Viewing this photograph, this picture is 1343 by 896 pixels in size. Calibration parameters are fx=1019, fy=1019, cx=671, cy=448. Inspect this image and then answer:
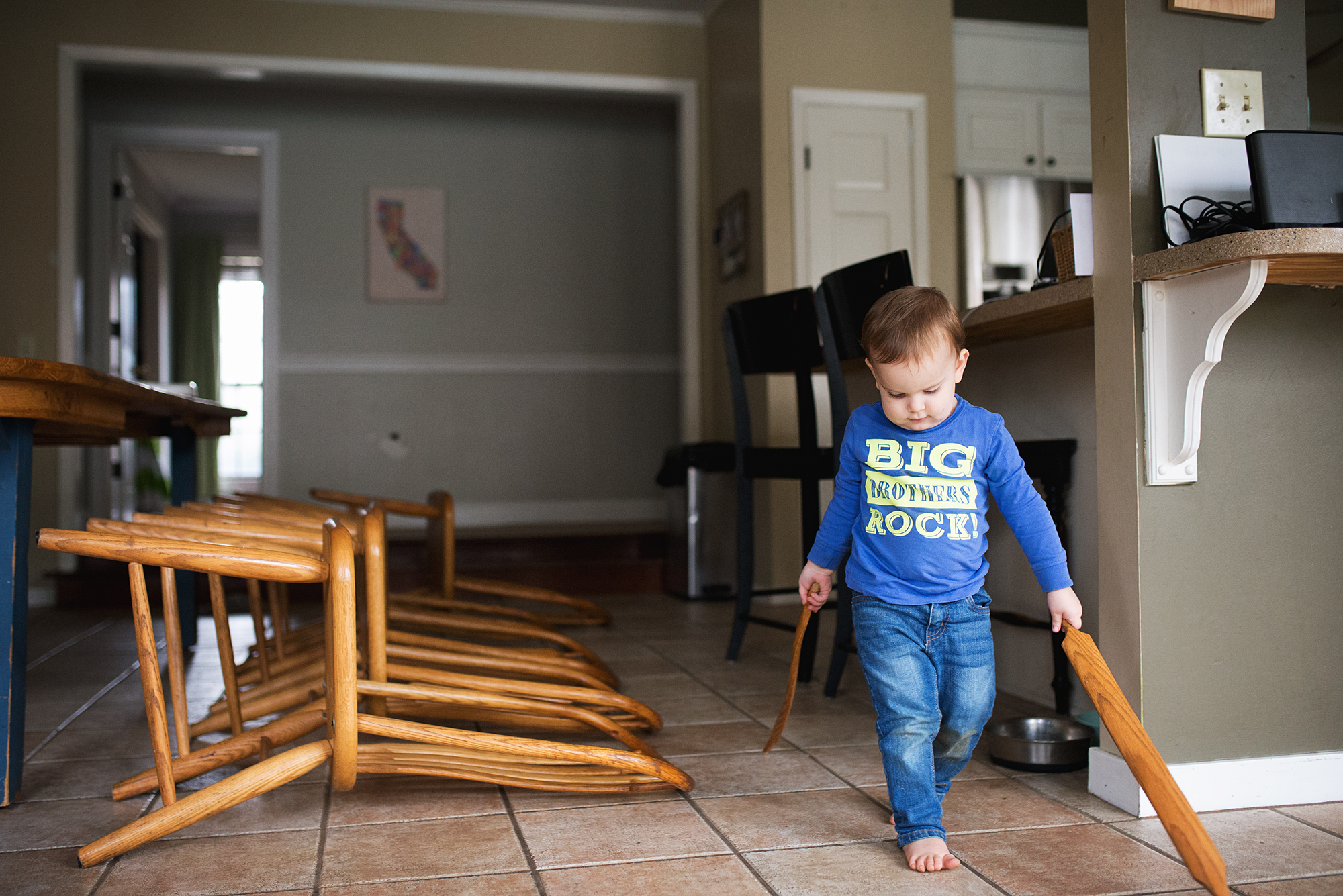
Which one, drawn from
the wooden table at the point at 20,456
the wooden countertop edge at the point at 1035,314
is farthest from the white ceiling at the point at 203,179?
the wooden countertop edge at the point at 1035,314

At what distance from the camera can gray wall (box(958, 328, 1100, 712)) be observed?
2102 mm

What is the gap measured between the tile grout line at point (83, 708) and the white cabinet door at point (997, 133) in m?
3.98

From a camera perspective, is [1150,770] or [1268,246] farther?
[1268,246]

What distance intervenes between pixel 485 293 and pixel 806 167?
7.29 ft

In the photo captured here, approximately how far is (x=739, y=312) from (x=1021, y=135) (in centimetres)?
279

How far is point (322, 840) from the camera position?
1.50 m

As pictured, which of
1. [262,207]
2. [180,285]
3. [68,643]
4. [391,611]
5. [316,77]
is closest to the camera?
[391,611]

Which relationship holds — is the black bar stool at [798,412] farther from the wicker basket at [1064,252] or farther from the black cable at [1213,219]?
the black cable at [1213,219]

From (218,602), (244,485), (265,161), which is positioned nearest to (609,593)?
(218,602)

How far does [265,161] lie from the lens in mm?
5609

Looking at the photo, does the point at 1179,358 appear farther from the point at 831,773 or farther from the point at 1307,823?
the point at 831,773

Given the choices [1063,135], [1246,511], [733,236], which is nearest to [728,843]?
[1246,511]

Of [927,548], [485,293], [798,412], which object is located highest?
[485,293]

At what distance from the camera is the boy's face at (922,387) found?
138 cm
